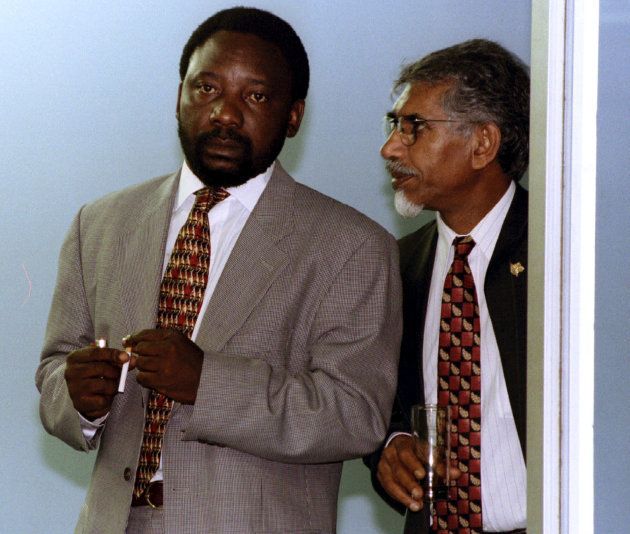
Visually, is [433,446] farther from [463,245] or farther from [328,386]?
[463,245]

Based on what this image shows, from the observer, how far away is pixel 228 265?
246cm

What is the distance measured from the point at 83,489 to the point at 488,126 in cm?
233

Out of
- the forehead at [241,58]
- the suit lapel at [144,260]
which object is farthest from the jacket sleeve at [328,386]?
the forehead at [241,58]

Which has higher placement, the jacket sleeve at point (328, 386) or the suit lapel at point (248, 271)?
the suit lapel at point (248, 271)

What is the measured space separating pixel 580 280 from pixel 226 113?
1.31 m

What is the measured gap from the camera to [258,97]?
2584mm

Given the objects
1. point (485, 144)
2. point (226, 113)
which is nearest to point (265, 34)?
point (226, 113)

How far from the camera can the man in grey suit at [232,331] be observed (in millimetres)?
2262

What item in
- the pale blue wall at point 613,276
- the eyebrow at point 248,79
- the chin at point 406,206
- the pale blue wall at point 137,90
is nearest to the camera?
the pale blue wall at point 613,276

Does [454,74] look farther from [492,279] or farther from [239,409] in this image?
[239,409]

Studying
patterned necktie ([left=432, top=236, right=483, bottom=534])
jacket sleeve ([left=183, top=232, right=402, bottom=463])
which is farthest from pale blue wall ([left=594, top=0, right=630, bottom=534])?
patterned necktie ([left=432, top=236, right=483, bottom=534])

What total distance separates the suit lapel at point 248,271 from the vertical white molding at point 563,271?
1.02 meters

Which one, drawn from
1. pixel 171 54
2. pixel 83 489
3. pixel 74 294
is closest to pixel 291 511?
pixel 74 294

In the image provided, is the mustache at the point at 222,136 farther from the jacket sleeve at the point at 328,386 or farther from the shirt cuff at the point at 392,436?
the shirt cuff at the point at 392,436
